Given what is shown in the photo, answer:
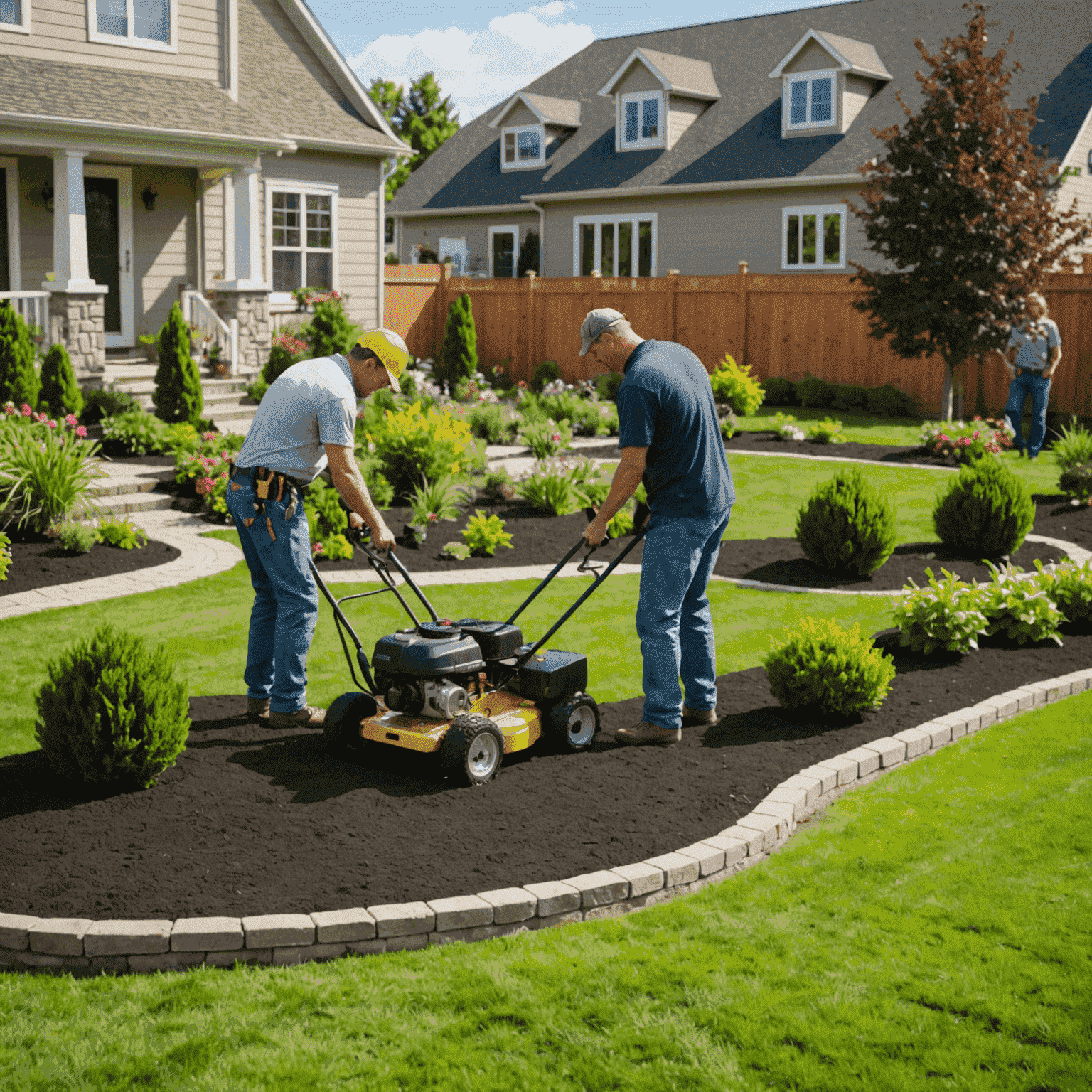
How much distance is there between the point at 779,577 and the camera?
9359mm

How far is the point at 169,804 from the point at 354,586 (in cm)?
415

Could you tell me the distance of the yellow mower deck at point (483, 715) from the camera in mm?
5160

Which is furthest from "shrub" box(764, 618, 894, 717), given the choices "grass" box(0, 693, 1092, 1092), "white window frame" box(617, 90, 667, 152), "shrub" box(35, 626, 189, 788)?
"white window frame" box(617, 90, 667, 152)

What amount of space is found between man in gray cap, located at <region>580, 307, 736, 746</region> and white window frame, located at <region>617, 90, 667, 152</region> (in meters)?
25.8

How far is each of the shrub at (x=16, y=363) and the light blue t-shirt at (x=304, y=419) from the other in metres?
8.82

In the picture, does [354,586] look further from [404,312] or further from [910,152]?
[404,312]

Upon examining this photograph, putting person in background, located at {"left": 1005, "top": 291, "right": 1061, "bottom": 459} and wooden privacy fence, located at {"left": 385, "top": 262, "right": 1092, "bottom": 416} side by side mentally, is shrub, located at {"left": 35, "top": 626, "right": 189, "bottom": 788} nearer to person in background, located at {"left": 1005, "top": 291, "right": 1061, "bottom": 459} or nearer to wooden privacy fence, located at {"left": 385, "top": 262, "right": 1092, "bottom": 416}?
wooden privacy fence, located at {"left": 385, "top": 262, "right": 1092, "bottom": 416}

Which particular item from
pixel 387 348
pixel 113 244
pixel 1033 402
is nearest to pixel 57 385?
pixel 113 244

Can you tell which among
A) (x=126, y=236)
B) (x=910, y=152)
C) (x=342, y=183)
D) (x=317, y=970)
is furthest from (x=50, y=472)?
(x=910, y=152)

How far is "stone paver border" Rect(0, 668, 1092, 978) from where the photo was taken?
152 inches

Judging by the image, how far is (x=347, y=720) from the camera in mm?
5508

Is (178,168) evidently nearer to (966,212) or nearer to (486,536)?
(486,536)

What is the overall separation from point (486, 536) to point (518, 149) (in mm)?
25405

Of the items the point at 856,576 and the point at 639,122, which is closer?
the point at 856,576
